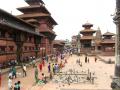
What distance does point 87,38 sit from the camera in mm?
83875

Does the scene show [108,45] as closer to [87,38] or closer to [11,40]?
[87,38]

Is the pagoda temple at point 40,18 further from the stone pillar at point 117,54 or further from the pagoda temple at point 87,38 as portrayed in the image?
the stone pillar at point 117,54

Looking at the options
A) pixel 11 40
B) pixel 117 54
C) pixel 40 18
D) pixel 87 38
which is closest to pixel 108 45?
pixel 87 38

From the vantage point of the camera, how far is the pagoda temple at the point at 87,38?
8481cm

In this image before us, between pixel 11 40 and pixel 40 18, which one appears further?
pixel 40 18

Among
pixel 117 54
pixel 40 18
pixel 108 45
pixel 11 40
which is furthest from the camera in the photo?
pixel 108 45

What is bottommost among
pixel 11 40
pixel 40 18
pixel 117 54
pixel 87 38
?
pixel 117 54

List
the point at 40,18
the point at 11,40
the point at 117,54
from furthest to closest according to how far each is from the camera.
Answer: the point at 40,18
the point at 11,40
the point at 117,54

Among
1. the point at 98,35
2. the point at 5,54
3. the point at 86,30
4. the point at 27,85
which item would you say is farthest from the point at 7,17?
the point at 98,35

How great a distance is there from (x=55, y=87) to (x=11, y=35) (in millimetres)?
14624

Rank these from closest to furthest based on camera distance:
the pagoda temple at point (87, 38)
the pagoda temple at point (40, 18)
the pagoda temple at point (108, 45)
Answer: the pagoda temple at point (40, 18), the pagoda temple at point (108, 45), the pagoda temple at point (87, 38)

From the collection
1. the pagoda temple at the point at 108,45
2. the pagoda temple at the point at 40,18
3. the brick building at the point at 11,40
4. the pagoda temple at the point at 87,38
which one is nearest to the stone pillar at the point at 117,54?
the brick building at the point at 11,40

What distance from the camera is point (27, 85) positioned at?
829 inches

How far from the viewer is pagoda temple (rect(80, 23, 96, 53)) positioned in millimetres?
84812
